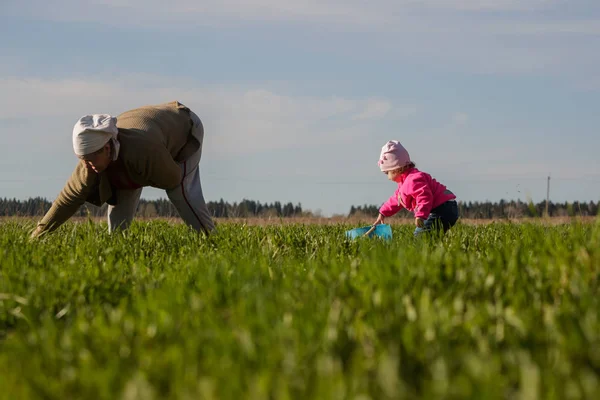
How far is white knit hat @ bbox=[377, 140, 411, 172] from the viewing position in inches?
327

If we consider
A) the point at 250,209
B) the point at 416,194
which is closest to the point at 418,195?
the point at 416,194

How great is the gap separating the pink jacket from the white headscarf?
3395 millimetres

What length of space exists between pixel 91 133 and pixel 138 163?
0.60 m

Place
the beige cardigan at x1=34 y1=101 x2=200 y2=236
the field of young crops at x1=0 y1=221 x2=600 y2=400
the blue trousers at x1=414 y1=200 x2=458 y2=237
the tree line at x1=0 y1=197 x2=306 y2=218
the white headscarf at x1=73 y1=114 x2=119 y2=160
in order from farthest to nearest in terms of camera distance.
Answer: the tree line at x1=0 y1=197 x2=306 y2=218, the blue trousers at x1=414 y1=200 x2=458 y2=237, the beige cardigan at x1=34 y1=101 x2=200 y2=236, the white headscarf at x1=73 y1=114 x2=119 y2=160, the field of young crops at x1=0 y1=221 x2=600 y2=400

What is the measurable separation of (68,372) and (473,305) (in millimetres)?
1757

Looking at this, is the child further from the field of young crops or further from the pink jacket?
the field of young crops

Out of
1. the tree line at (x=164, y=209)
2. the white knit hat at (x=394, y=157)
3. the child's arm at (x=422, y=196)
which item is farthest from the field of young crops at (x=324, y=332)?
the tree line at (x=164, y=209)

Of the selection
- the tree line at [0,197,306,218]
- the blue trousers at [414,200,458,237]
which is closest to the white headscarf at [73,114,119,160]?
the blue trousers at [414,200,458,237]

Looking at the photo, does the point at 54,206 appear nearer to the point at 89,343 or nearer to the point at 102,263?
the point at 102,263

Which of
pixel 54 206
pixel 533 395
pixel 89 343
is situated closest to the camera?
pixel 533 395

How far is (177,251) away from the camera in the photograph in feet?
21.4

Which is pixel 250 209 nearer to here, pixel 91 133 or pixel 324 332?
pixel 91 133

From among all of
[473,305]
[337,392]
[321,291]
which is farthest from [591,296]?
[337,392]

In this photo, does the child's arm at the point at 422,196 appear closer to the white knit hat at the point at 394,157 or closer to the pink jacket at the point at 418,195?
the pink jacket at the point at 418,195
